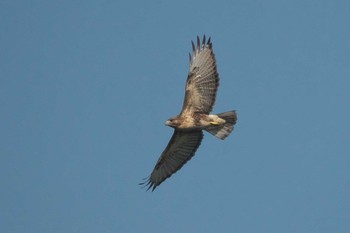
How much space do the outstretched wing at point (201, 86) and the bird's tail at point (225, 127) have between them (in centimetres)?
38

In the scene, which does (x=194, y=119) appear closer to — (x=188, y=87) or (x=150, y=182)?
(x=188, y=87)

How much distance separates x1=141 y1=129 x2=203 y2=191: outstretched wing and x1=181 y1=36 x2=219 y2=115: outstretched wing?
840 millimetres

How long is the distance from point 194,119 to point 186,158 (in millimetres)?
1624

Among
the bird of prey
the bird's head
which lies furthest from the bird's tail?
the bird's head

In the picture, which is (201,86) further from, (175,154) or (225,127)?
(175,154)

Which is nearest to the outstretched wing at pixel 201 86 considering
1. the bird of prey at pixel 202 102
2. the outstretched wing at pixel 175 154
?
the bird of prey at pixel 202 102

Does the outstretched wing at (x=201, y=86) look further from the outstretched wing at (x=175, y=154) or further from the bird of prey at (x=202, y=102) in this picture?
the outstretched wing at (x=175, y=154)

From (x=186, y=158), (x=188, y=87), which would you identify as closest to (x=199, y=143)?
(x=186, y=158)

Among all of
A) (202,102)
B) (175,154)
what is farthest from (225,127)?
(175,154)

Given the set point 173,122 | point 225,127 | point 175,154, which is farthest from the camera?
point 175,154

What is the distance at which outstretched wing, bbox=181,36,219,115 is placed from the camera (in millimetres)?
18297

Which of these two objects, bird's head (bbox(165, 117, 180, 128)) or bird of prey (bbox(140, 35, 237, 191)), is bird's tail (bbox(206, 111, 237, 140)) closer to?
bird of prey (bbox(140, 35, 237, 191))

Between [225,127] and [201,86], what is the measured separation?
3.60 feet

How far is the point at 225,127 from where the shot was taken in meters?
18.3
